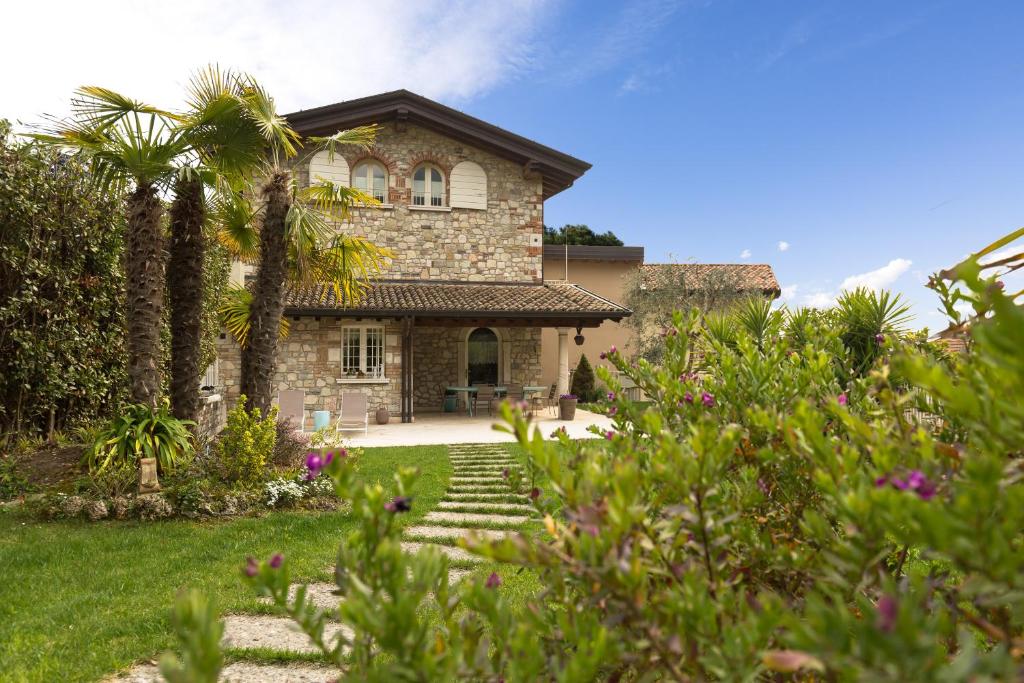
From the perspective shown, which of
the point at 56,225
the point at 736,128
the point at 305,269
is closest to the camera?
the point at 56,225

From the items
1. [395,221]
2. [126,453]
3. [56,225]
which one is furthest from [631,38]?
[126,453]

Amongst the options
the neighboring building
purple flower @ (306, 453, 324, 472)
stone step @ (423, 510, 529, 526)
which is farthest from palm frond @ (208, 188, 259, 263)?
the neighboring building

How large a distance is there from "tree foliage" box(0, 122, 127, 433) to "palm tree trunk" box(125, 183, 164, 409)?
1.80 m

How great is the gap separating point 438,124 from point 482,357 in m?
6.80

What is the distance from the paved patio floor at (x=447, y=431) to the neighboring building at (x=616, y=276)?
5601mm

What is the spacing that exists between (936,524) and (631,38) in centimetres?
1431

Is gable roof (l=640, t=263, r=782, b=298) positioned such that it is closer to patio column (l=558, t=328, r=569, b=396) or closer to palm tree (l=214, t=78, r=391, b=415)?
patio column (l=558, t=328, r=569, b=396)

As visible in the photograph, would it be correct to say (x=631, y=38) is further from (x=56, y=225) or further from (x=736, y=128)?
(x=56, y=225)

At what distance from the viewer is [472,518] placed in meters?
5.87

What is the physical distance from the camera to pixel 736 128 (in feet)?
62.7

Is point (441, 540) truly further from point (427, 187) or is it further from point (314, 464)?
point (427, 187)

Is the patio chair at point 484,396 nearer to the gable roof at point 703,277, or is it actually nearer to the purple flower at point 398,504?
the gable roof at point 703,277

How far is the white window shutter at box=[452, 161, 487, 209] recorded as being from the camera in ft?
54.8

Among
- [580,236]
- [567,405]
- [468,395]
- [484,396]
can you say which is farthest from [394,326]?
[580,236]
